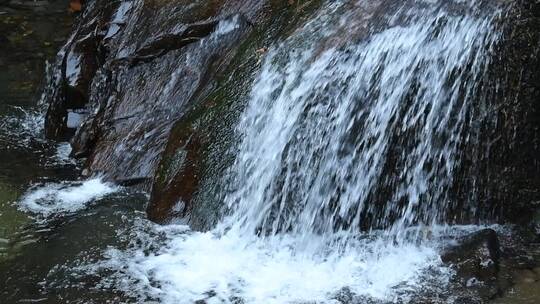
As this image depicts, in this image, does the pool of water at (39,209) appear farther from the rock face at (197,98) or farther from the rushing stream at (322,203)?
the rock face at (197,98)

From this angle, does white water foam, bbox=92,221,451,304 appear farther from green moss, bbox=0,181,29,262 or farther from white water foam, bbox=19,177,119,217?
white water foam, bbox=19,177,119,217

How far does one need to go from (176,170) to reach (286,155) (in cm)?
91

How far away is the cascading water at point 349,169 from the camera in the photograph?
4012 millimetres

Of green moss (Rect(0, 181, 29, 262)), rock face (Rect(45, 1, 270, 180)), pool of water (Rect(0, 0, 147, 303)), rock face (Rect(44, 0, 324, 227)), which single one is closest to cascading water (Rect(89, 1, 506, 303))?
pool of water (Rect(0, 0, 147, 303))

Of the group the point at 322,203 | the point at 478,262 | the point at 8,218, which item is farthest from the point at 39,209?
the point at 478,262

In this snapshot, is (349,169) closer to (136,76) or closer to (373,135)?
(373,135)

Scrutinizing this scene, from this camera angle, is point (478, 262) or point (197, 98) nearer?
point (478, 262)

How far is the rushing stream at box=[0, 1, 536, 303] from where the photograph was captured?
387 cm

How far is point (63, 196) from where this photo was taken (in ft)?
16.7

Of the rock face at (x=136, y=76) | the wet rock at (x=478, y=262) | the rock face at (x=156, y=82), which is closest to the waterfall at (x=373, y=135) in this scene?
the wet rock at (x=478, y=262)

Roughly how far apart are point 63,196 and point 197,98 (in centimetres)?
137

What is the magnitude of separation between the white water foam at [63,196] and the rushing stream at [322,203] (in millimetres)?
58

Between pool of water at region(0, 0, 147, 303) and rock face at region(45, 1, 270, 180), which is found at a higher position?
rock face at region(45, 1, 270, 180)

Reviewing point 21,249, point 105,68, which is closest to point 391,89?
point 21,249
